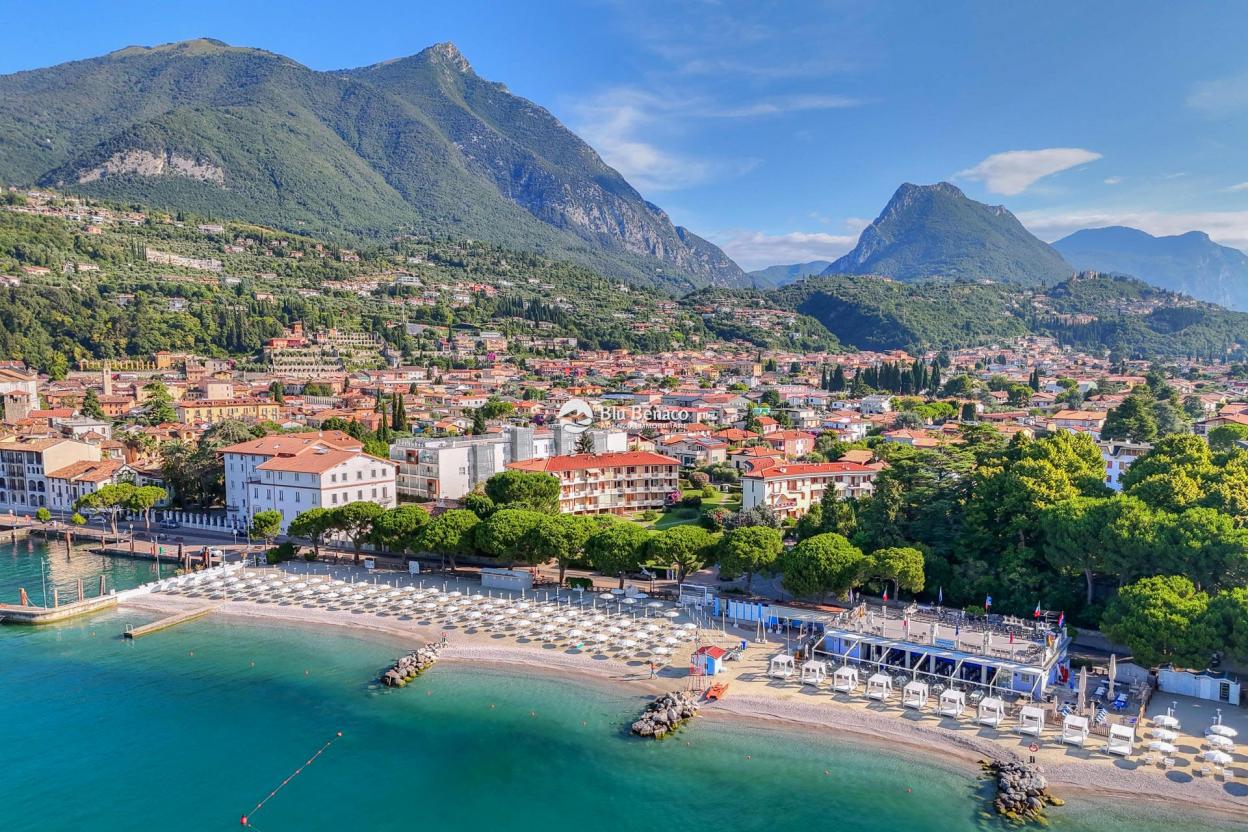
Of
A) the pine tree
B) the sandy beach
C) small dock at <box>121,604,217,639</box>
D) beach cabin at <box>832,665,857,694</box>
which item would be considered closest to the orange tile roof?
the sandy beach

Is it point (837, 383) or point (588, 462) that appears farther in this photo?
point (837, 383)

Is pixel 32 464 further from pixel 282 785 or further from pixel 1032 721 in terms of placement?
pixel 1032 721

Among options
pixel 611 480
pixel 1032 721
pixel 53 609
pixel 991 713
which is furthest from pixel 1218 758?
pixel 53 609

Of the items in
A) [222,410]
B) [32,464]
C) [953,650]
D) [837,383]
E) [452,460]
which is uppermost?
[837,383]

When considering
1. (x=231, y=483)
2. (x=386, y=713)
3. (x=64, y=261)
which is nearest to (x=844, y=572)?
(x=386, y=713)

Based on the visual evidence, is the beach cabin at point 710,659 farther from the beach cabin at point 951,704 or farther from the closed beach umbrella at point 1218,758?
the closed beach umbrella at point 1218,758

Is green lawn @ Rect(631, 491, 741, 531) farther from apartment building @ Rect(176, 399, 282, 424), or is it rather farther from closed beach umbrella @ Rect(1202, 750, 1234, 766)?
apartment building @ Rect(176, 399, 282, 424)

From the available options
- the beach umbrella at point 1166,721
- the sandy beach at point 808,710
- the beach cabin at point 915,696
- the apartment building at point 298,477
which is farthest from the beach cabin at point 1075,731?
the apartment building at point 298,477

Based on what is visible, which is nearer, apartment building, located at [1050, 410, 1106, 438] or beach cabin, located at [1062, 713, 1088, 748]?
beach cabin, located at [1062, 713, 1088, 748]
